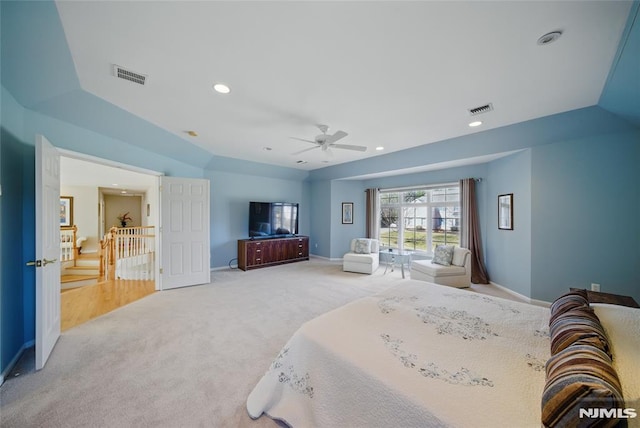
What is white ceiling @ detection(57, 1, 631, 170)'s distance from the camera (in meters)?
1.55

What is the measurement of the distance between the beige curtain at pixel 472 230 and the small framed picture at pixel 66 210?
37.3 feet

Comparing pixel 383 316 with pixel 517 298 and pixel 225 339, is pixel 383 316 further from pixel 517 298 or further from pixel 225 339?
pixel 517 298

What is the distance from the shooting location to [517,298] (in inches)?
153

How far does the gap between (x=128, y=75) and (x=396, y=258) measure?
581 centimetres

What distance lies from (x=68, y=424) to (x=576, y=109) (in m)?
5.71

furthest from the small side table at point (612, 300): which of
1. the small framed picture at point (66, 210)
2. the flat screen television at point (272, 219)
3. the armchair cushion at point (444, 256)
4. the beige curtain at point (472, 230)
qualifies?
the small framed picture at point (66, 210)

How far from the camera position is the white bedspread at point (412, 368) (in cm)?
A: 94

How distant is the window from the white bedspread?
13.2 ft

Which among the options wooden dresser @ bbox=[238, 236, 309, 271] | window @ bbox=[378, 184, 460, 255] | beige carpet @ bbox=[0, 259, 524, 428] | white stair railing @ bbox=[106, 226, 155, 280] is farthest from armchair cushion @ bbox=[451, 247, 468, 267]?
white stair railing @ bbox=[106, 226, 155, 280]

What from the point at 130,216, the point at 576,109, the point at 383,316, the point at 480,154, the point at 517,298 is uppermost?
the point at 576,109

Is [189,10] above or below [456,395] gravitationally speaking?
above

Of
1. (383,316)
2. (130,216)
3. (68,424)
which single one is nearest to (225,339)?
(68,424)

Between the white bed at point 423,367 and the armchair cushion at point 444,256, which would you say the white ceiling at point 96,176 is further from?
the armchair cushion at point 444,256

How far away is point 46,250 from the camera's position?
87.7 inches
